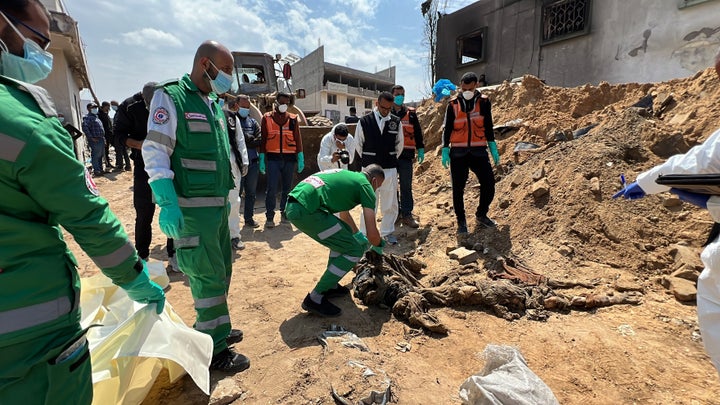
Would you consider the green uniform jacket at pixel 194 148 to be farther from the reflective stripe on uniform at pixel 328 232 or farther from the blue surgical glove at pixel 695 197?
the blue surgical glove at pixel 695 197

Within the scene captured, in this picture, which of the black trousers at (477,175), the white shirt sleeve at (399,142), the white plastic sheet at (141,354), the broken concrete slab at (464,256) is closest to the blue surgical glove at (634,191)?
the broken concrete slab at (464,256)

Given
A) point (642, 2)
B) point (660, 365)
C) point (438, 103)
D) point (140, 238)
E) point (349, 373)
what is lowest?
point (660, 365)

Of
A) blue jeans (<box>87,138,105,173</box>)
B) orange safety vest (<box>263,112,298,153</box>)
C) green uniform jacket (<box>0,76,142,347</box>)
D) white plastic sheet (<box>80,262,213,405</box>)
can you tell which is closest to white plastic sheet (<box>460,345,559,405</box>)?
white plastic sheet (<box>80,262,213,405</box>)

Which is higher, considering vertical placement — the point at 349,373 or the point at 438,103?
the point at 438,103

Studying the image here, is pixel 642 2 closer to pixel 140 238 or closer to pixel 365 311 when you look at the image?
pixel 365 311

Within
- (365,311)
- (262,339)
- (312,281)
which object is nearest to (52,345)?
(262,339)

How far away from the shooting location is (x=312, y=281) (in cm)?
370

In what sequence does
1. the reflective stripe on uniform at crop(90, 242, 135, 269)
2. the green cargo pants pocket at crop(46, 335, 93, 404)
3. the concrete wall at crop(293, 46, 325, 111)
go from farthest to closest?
the concrete wall at crop(293, 46, 325, 111)
the reflective stripe on uniform at crop(90, 242, 135, 269)
the green cargo pants pocket at crop(46, 335, 93, 404)

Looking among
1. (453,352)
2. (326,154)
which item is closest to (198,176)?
(453,352)

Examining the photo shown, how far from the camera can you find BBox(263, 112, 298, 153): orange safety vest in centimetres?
552

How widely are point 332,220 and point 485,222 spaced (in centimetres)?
245

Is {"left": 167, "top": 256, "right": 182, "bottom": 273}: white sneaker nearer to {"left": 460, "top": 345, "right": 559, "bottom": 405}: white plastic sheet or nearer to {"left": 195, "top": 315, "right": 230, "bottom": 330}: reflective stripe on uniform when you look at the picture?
{"left": 195, "top": 315, "right": 230, "bottom": 330}: reflective stripe on uniform

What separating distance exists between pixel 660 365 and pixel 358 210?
479 cm

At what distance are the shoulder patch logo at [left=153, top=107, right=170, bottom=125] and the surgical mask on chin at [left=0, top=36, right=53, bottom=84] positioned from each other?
2.34 ft
